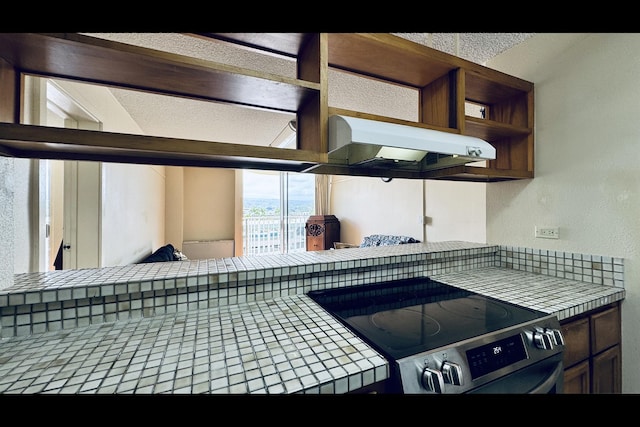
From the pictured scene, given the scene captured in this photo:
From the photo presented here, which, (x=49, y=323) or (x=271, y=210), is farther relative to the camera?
(x=271, y=210)

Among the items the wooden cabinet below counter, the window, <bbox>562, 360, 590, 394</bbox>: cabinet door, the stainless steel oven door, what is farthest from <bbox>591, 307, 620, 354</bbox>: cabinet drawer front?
the window

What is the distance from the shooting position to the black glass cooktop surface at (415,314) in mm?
854

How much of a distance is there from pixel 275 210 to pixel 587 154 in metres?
5.25

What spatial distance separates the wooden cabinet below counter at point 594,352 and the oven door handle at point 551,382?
0.52ft

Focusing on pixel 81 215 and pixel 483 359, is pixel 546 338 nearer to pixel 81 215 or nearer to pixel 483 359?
pixel 483 359

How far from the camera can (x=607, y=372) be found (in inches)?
50.4

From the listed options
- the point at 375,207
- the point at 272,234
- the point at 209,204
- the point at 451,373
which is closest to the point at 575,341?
the point at 451,373

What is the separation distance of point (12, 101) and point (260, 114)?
199 centimetres

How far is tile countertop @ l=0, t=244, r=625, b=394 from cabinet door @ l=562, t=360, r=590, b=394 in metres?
0.25

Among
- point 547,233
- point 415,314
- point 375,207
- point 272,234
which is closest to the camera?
point 415,314
